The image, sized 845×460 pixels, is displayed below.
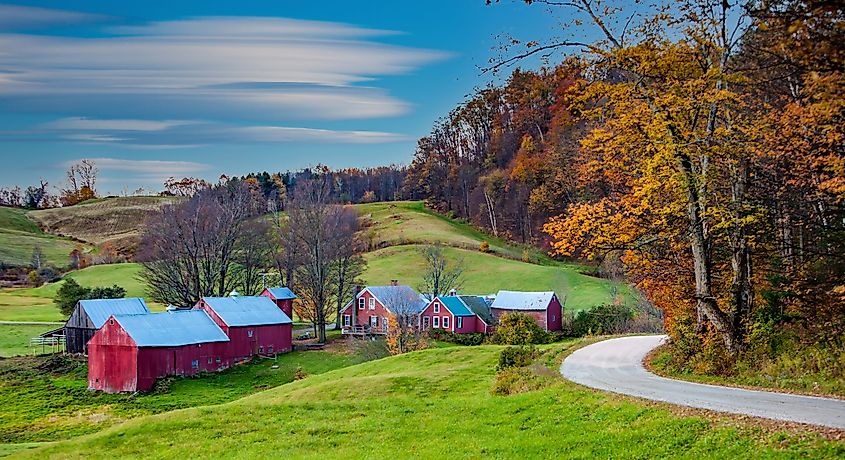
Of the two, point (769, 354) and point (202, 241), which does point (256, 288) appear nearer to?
point (202, 241)

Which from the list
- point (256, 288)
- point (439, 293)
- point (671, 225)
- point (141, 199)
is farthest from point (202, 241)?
point (141, 199)

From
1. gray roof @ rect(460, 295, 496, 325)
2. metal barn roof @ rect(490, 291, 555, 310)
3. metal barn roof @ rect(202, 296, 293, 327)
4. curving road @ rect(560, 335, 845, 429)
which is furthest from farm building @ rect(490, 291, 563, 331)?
curving road @ rect(560, 335, 845, 429)

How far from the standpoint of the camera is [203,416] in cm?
2091

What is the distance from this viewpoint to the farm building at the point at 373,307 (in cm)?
6195

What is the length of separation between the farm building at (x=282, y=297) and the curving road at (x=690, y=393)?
41.1 metres

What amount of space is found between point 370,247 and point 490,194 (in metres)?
24.2

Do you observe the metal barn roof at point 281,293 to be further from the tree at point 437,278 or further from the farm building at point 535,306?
the farm building at point 535,306

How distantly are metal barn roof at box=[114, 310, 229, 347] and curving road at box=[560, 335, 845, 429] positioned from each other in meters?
29.3

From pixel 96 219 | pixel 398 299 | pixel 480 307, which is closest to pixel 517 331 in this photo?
pixel 398 299

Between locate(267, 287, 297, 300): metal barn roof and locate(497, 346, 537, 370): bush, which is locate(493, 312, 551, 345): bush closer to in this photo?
locate(497, 346, 537, 370): bush

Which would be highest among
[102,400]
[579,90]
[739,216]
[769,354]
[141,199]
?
[141,199]

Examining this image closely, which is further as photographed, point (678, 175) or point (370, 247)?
point (370, 247)

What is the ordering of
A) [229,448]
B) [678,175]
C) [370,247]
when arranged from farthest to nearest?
[370,247] → [678,175] → [229,448]

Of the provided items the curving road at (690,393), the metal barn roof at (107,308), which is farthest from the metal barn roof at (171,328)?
the curving road at (690,393)
